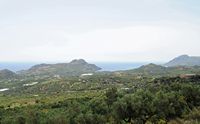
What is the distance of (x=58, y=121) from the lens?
74188 millimetres

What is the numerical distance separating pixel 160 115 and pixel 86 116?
16487 mm

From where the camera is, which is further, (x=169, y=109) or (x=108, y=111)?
(x=108, y=111)

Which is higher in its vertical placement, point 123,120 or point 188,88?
point 188,88

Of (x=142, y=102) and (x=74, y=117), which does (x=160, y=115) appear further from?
(x=74, y=117)

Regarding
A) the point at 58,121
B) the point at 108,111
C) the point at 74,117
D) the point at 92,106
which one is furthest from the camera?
the point at 92,106

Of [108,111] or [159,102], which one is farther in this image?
[108,111]

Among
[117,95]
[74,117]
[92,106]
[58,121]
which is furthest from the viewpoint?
[117,95]

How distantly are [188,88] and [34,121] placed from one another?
3847cm

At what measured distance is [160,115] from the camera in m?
78.7

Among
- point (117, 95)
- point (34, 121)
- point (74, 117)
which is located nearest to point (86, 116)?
point (74, 117)

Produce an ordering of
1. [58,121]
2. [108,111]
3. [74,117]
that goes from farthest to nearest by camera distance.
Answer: [108,111]
[74,117]
[58,121]

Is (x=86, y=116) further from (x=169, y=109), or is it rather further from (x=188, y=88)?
(x=188, y=88)

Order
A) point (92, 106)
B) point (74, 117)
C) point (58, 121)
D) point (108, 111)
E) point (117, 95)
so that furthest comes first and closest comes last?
point (117, 95) < point (92, 106) < point (108, 111) < point (74, 117) < point (58, 121)

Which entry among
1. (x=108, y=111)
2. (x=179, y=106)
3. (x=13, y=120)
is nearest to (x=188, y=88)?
(x=179, y=106)
